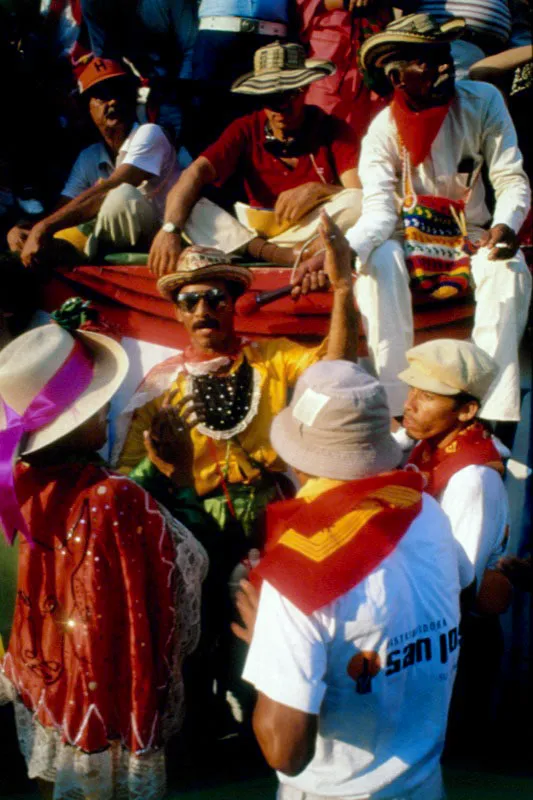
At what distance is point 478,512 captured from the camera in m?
2.67

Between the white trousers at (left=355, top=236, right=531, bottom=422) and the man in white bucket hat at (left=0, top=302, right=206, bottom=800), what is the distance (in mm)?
1536

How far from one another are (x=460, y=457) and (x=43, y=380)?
4.27ft

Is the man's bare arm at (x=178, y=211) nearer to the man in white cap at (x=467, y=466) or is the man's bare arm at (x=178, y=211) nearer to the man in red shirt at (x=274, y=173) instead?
the man in red shirt at (x=274, y=173)

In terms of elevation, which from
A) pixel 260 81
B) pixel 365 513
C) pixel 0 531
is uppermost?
pixel 260 81

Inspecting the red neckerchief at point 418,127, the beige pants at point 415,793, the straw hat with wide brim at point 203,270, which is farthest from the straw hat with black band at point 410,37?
the beige pants at point 415,793

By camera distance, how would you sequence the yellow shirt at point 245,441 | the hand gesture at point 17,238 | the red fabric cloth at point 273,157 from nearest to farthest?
the yellow shirt at point 245,441 → the red fabric cloth at point 273,157 → the hand gesture at point 17,238

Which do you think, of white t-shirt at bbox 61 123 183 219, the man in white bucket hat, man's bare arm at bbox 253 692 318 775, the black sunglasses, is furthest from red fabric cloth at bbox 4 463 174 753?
white t-shirt at bbox 61 123 183 219

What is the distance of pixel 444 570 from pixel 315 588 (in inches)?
13.9

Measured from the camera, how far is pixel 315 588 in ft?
5.63

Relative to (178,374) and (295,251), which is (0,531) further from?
(295,251)

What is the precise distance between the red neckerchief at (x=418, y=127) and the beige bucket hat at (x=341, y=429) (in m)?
2.18

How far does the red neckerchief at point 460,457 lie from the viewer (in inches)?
111

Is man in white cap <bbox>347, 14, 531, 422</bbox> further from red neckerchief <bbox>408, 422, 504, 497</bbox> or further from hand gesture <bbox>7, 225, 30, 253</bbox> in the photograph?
hand gesture <bbox>7, 225, 30, 253</bbox>

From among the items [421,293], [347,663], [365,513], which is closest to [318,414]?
[365,513]
